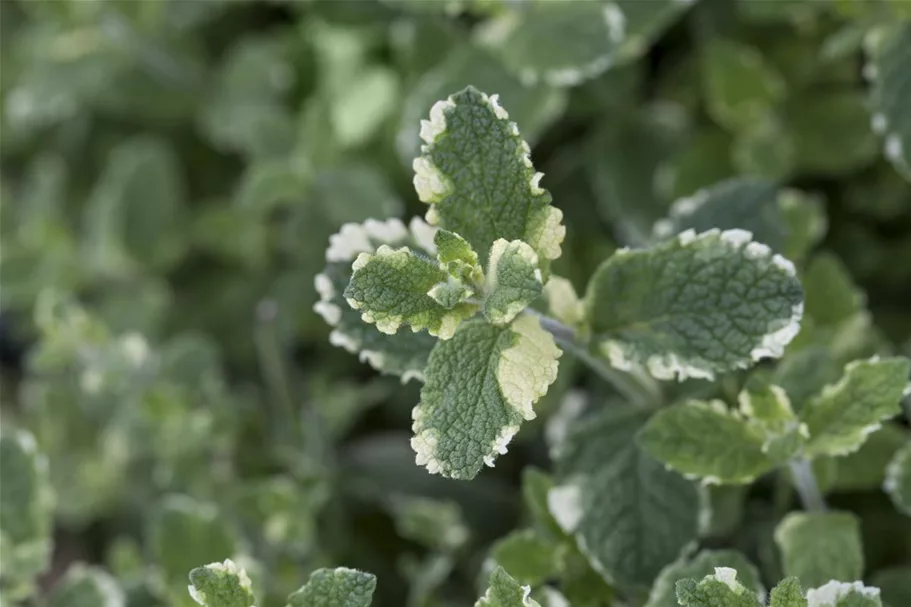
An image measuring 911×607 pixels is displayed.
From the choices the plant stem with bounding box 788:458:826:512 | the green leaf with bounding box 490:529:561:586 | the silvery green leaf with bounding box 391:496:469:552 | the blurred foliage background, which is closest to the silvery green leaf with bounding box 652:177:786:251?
the blurred foliage background

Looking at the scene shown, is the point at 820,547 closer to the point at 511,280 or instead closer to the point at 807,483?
the point at 807,483

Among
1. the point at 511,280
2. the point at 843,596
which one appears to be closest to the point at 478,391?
the point at 511,280

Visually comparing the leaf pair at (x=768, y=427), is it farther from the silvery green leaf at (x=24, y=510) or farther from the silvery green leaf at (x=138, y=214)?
the silvery green leaf at (x=138, y=214)

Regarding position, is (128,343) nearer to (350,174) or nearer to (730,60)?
(350,174)

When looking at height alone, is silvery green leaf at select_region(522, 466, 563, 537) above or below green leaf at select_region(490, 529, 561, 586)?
above

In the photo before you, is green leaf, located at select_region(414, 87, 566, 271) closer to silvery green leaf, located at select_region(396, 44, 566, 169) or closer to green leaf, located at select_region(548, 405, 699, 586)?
green leaf, located at select_region(548, 405, 699, 586)

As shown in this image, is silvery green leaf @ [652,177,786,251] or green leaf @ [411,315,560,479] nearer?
green leaf @ [411,315,560,479]
